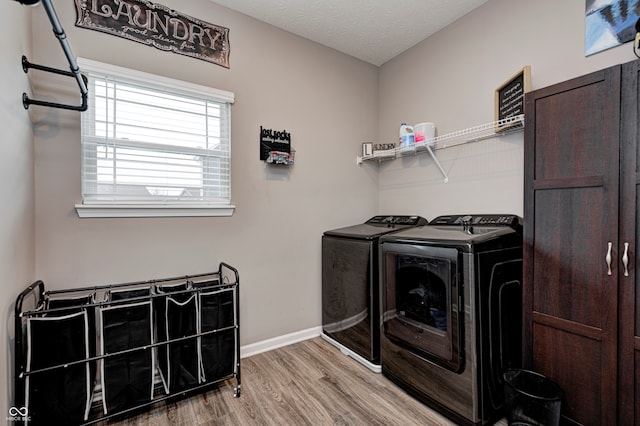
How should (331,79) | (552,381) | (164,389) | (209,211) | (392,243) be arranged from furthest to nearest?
1. (331,79)
2. (209,211)
3. (392,243)
4. (164,389)
5. (552,381)

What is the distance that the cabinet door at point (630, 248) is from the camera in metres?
1.27

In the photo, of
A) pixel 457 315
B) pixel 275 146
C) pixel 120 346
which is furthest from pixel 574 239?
pixel 120 346

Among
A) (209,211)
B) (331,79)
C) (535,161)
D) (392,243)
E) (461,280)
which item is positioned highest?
(331,79)

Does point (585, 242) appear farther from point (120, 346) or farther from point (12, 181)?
point (12, 181)

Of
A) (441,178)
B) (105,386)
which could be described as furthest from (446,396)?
(105,386)

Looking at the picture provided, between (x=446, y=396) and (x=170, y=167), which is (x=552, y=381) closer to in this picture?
(x=446, y=396)

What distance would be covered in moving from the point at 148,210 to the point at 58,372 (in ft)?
3.23

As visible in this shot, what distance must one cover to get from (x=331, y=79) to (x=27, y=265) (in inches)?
106

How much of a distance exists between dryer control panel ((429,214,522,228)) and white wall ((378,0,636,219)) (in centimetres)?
9

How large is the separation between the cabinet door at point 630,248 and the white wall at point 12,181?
2.69m

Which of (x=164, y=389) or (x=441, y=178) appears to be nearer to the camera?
(x=164, y=389)

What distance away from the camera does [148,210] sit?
6.50 ft

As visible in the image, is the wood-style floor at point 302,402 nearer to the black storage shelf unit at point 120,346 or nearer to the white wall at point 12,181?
the black storage shelf unit at point 120,346

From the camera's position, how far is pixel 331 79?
9.52 ft
